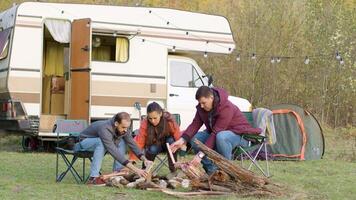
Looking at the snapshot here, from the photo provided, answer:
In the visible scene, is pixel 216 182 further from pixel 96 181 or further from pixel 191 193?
pixel 96 181

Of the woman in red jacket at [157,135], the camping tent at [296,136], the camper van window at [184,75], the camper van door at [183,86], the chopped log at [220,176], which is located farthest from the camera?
the camper van window at [184,75]

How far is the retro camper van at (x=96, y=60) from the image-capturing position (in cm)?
1078

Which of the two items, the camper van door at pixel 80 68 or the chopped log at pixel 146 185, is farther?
the camper van door at pixel 80 68

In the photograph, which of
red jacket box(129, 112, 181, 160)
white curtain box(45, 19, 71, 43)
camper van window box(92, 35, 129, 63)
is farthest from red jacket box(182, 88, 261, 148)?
white curtain box(45, 19, 71, 43)

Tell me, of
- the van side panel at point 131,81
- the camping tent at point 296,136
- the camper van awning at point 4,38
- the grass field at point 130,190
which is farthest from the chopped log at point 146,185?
the camper van awning at point 4,38

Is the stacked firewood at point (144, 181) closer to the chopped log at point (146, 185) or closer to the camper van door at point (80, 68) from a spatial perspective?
the chopped log at point (146, 185)

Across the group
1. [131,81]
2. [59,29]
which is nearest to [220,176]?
[131,81]

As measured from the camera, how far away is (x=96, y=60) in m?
11.3

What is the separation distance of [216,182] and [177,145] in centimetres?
78

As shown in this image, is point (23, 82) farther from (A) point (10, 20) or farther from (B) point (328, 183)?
(B) point (328, 183)

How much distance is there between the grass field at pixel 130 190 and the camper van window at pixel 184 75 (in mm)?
2432

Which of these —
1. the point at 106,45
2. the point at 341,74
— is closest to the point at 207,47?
the point at 106,45

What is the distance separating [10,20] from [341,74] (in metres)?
10.4

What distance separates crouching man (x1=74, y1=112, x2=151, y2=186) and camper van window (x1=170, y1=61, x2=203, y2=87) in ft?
15.6
